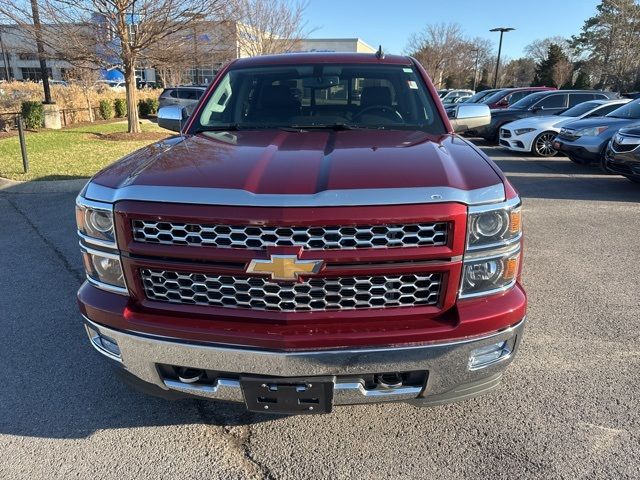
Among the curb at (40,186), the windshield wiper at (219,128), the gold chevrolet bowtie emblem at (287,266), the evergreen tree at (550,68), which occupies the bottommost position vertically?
the curb at (40,186)

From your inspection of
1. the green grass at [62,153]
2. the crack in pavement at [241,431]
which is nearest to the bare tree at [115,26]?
the green grass at [62,153]

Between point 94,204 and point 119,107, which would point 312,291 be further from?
point 119,107

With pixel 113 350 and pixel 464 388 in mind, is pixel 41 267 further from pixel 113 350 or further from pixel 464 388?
pixel 464 388

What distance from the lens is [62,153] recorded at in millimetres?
11750

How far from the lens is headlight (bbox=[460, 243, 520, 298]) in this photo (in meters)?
2.12

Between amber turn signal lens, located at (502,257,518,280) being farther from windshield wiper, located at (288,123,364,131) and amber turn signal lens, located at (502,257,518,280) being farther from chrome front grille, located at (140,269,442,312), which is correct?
windshield wiper, located at (288,123,364,131)

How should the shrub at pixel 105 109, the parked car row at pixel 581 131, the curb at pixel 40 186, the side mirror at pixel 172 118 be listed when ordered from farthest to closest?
the shrub at pixel 105 109 < the curb at pixel 40 186 < the parked car row at pixel 581 131 < the side mirror at pixel 172 118

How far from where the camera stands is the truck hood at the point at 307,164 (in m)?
2.12

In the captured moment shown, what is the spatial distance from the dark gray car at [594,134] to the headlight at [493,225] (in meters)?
8.57

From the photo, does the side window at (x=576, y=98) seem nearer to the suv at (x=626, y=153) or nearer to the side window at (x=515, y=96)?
the side window at (x=515, y=96)

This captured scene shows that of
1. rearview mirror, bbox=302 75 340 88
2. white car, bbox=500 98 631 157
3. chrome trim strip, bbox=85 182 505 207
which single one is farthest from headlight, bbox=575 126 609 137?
chrome trim strip, bbox=85 182 505 207

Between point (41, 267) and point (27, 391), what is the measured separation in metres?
2.27

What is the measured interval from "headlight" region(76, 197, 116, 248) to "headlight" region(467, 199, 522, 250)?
60.6 inches

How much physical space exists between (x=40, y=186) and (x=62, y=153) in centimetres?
375
